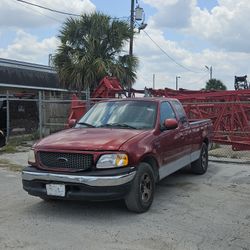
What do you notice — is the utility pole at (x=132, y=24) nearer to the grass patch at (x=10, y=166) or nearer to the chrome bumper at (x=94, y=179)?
the grass patch at (x=10, y=166)

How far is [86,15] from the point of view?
22.4 m

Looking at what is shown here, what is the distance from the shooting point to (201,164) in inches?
387

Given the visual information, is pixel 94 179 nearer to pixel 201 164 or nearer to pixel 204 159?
pixel 201 164

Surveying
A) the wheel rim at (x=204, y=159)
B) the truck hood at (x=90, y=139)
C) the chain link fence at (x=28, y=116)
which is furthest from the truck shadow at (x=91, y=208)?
the chain link fence at (x=28, y=116)

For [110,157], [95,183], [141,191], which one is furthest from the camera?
[141,191]

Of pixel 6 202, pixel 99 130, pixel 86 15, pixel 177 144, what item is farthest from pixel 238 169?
pixel 86 15

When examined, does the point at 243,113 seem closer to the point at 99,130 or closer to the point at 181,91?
the point at 181,91

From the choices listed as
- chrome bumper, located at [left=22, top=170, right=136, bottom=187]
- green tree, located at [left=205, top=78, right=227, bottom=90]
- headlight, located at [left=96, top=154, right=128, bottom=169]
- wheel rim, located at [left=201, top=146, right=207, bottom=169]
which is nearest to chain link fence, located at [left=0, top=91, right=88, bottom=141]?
wheel rim, located at [left=201, top=146, right=207, bottom=169]

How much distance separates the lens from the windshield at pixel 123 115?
24.5 feet

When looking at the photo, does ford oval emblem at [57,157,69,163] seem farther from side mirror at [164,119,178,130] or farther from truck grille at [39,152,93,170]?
side mirror at [164,119,178,130]

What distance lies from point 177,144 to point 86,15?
1551 cm

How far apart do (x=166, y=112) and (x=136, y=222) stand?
2.50 meters

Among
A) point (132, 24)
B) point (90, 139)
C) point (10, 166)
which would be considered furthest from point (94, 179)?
point (132, 24)

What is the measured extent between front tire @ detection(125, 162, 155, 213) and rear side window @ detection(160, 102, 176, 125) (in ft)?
3.98
